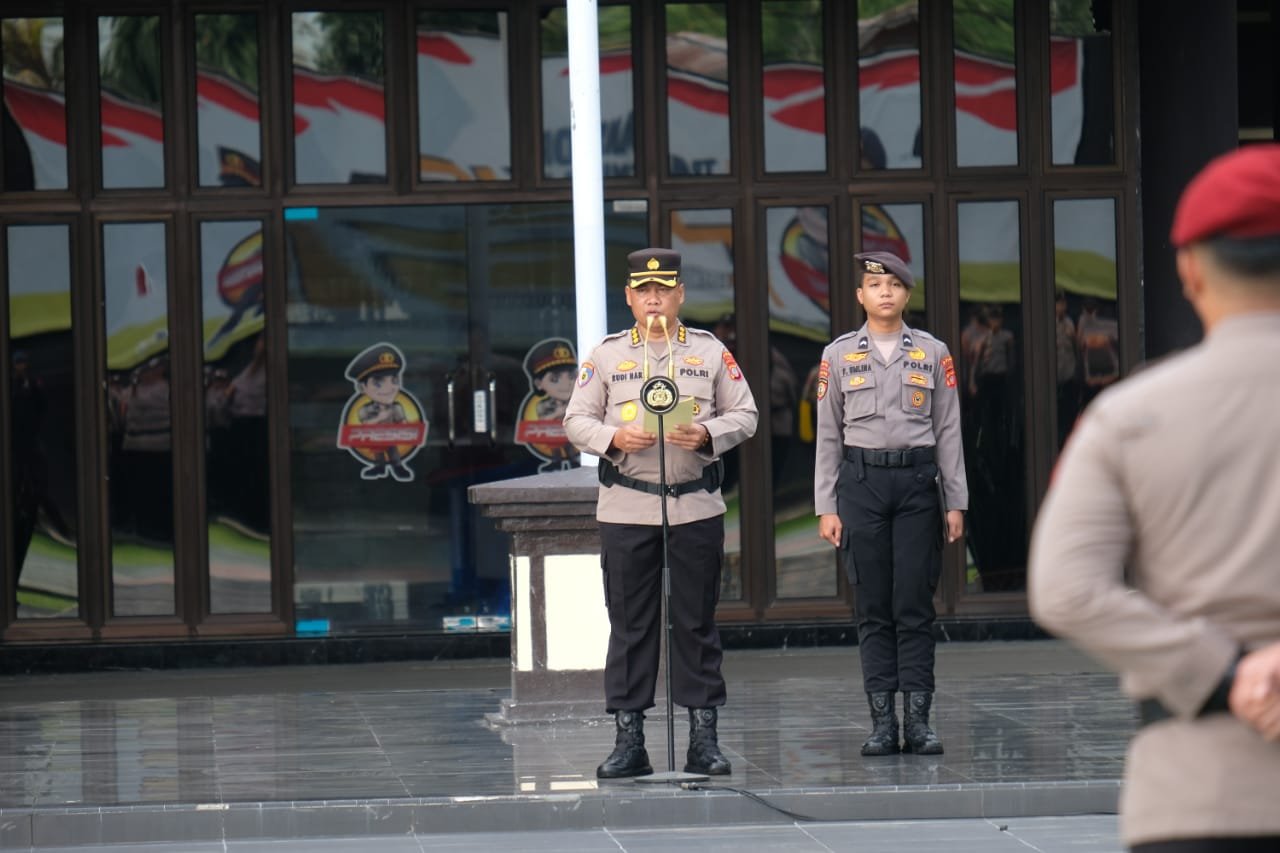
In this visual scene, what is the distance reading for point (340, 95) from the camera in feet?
42.6

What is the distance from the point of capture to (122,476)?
1291cm

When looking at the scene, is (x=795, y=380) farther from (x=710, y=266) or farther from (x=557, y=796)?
(x=557, y=796)

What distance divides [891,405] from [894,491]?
345 mm

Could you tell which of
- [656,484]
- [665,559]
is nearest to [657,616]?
[665,559]

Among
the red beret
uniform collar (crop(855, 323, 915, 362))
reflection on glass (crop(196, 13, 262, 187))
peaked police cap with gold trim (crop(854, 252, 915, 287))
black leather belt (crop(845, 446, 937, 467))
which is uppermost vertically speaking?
reflection on glass (crop(196, 13, 262, 187))

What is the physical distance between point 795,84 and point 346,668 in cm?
443

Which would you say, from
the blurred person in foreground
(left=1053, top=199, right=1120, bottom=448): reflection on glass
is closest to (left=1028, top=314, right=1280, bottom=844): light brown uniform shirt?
the blurred person in foreground

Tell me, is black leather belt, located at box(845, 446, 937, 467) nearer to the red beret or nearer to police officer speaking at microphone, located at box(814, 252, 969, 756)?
police officer speaking at microphone, located at box(814, 252, 969, 756)

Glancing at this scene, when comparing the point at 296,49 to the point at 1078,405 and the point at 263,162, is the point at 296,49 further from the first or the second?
the point at 1078,405

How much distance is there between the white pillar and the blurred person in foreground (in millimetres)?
6728

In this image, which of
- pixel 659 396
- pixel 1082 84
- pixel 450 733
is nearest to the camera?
pixel 659 396

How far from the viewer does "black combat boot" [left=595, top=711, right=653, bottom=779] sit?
27.0 ft

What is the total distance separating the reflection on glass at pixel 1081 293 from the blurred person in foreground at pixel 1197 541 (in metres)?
10.4

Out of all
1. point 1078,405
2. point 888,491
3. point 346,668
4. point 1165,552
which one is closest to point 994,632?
point 1078,405
